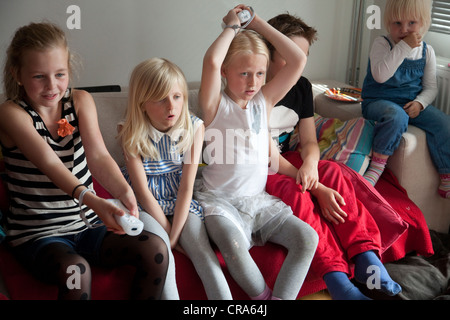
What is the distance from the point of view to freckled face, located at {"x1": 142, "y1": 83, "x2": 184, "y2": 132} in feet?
4.95

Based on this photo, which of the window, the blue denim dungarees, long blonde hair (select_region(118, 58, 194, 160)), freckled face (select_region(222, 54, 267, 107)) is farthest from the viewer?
the window

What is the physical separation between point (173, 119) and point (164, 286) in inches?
20.0

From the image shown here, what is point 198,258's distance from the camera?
4.79 feet

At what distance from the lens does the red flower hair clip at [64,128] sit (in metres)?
1.43

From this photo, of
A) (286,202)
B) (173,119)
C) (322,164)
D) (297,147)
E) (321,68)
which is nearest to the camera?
(173,119)

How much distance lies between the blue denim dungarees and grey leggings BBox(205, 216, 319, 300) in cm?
64

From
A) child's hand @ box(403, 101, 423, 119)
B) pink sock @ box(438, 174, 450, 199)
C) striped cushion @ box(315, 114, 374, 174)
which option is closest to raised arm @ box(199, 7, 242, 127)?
striped cushion @ box(315, 114, 374, 174)

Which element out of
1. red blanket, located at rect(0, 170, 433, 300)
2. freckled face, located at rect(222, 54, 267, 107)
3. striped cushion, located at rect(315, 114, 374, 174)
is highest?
freckled face, located at rect(222, 54, 267, 107)

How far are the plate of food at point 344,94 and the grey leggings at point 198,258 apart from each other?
1.09 m

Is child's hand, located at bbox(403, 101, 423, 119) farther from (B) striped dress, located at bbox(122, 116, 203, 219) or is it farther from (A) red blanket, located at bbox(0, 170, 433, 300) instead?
(B) striped dress, located at bbox(122, 116, 203, 219)

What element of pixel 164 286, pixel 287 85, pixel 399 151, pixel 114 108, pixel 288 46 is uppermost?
pixel 288 46

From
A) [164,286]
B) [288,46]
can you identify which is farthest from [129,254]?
[288,46]

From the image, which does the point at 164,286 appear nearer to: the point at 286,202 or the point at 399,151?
the point at 286,202

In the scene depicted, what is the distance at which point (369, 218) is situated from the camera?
1.72 metres
